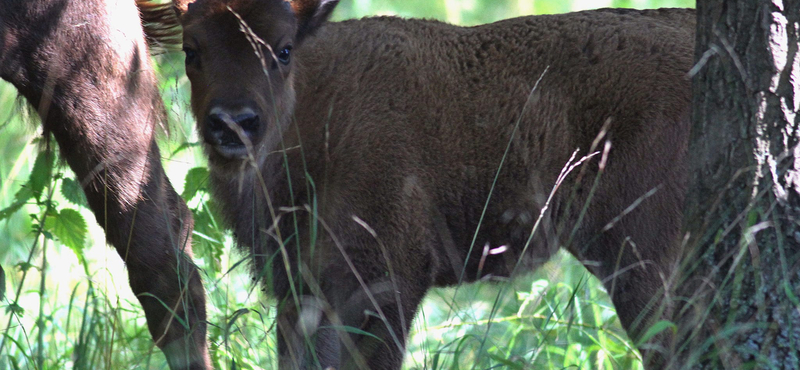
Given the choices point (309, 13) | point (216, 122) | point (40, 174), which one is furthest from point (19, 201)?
point (309, 13)

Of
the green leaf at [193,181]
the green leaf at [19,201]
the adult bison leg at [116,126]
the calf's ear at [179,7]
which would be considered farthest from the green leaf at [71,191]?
the calf's ear at [179,7]

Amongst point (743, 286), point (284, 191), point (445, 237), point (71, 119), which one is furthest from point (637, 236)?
point (71, 119)

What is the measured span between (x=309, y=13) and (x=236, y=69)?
0.62 m

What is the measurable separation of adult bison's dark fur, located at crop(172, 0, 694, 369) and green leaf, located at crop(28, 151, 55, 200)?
679 millimetres

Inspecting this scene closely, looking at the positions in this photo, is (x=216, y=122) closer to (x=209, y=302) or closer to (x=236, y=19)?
(x=236, y=19)

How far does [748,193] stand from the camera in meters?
2.80

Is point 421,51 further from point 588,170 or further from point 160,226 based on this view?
point 160,226

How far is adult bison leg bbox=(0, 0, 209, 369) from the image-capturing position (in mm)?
3098

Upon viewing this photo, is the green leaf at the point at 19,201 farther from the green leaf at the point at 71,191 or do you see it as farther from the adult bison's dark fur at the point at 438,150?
the adult bison's dark fur at the point at 438,150

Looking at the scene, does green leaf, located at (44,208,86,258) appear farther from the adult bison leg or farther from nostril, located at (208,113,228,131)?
nostril, located at (208,113,228,131)

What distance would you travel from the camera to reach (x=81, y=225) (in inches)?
149

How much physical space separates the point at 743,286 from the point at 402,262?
67.2 inches

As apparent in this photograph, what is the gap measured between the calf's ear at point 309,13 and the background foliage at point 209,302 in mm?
648

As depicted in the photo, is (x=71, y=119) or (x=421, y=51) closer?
(x=71, y=119)
